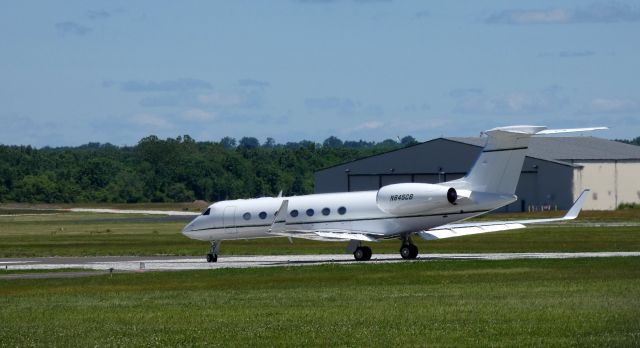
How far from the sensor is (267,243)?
3063 inches

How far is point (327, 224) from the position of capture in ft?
184

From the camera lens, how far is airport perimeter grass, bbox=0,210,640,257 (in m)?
66.2

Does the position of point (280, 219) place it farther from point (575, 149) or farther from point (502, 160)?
point (575, 149)

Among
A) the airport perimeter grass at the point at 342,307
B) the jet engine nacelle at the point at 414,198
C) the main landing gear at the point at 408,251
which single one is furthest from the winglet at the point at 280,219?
the airport perimeter grass at the point at 342,307

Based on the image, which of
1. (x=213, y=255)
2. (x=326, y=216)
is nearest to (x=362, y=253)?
(x=326, y=216)

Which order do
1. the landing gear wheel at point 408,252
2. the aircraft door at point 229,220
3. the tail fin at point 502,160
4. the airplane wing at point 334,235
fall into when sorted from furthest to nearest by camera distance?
the aircraft door at point 229,220, the landing gear wheel at point 408,252, the airplane wing at point 334,235, the tail fin at point 502,160

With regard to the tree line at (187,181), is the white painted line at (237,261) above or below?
below

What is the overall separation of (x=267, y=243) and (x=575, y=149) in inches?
2182

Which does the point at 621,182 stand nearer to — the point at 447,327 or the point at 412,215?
the point at 412,215

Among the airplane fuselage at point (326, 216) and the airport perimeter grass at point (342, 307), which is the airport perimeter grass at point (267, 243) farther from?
the airport perimeter grass at point (342, 307)

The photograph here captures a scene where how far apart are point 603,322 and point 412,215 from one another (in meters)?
26.7

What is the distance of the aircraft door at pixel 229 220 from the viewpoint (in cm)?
5941

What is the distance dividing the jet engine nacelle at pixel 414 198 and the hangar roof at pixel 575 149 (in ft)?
213

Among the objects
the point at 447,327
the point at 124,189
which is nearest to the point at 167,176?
the point at 124,189
